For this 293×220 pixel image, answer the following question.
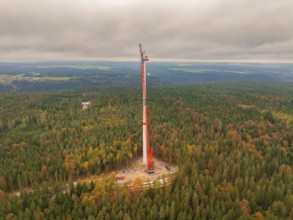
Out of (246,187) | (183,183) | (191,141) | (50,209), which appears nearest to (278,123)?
(191,141)

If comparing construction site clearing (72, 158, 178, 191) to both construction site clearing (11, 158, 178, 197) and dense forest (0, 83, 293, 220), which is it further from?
dense forest (0, 83, 293, 220)

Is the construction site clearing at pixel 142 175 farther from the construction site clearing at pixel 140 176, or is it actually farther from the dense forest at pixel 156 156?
the dense forest at pixel 156 156

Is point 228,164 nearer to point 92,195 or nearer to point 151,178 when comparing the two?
point 151,178

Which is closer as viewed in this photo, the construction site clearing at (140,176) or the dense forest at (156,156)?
the dense forest at (156,156)

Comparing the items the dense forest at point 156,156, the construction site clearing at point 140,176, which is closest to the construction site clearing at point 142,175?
the construction site clearing at point 140,176

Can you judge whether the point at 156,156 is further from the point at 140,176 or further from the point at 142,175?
the point at 140,176

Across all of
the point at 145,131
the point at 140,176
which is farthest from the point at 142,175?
the point at 145,131
